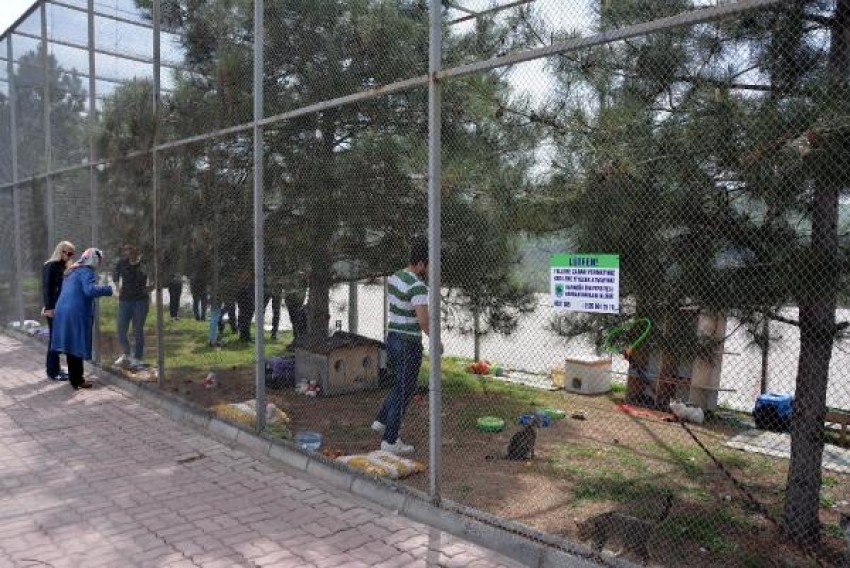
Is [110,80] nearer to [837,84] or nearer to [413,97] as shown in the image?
[413,97]

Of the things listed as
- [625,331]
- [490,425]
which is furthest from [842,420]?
[625,331]

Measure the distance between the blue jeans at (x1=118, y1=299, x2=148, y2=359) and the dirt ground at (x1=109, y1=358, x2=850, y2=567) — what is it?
1.60 m

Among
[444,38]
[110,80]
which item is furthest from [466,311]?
[110,80]

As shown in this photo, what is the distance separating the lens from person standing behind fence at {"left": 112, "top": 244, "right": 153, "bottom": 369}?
8656 mm

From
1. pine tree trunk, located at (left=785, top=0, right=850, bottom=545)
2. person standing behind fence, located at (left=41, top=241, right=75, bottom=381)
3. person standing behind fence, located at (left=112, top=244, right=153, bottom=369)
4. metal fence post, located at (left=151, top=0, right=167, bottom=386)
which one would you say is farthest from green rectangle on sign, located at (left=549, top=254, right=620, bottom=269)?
person standing behind fence, located at (left=41, top=241, right=75, bottom=381)

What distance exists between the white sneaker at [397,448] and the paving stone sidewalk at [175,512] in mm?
612

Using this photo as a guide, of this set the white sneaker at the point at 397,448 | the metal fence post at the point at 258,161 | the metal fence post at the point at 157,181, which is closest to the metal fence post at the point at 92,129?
the metal fence post at the point at 157,181

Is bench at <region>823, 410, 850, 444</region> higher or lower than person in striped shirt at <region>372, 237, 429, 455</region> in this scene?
lower

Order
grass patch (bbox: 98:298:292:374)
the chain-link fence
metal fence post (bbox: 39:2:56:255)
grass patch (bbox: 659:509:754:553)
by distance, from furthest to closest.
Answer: metal fence post (bbox: 39:2:56:255) → grass patch (bbox: 98:298:292:374) → grass patch (bbox: 659:509:754:553) → the chain-link fence

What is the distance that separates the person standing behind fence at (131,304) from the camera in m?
8.66

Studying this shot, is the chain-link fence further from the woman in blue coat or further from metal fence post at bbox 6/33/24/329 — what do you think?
metal fence post at bbox 6/33/24/329

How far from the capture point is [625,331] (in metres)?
3.99

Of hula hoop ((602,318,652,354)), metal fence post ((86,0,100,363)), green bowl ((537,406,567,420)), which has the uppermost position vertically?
metal fence post ((86,0,100,363))

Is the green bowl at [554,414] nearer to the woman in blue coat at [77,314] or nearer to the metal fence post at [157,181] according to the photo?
the metal fence post at [157,181]
